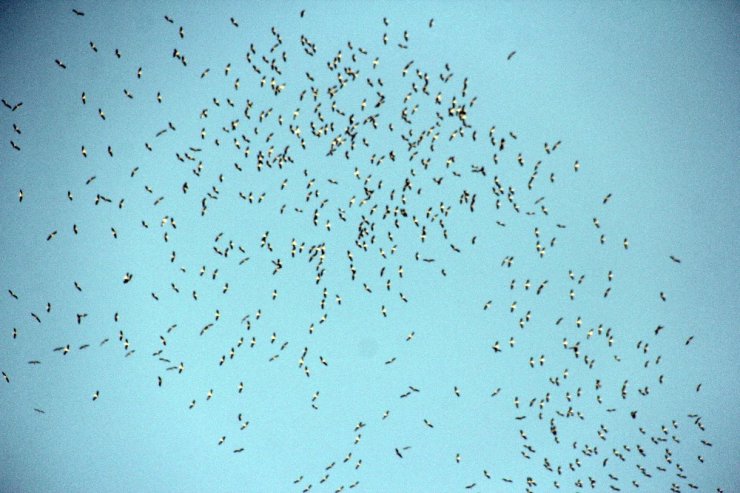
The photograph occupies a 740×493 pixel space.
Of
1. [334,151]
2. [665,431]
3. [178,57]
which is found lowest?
[665,431]

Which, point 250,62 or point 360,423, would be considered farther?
point 360,423

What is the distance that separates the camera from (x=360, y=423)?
83.5 ft

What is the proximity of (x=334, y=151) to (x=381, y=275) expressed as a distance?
5.43 metres

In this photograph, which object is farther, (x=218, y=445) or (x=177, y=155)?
(x=218, y=445)

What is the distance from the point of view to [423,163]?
24.5 m

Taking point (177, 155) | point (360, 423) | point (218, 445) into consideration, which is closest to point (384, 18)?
point (177, 155)

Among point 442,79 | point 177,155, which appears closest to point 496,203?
point 442,79

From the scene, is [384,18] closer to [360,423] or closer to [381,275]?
[381,275]

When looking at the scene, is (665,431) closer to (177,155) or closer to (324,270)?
(324,270)

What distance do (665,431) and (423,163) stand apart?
49.7 feet

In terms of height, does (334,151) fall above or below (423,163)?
above

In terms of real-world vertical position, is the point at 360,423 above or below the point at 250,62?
below

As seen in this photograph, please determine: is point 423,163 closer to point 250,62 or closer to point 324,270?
point 324,270

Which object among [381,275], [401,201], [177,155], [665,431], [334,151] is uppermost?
[177,155]
